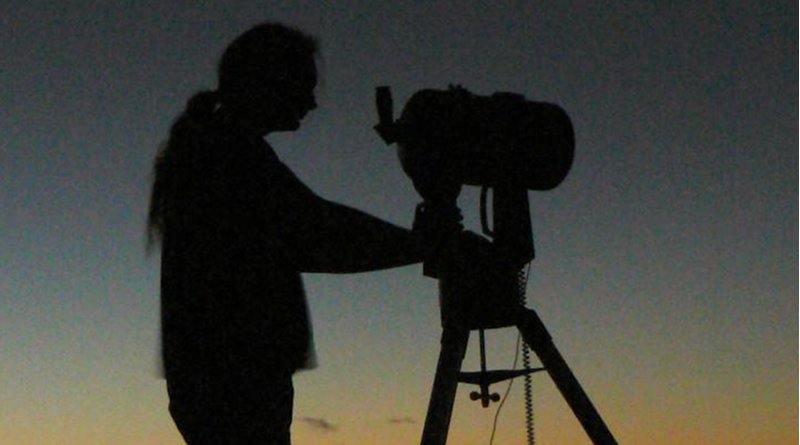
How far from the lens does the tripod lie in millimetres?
2555

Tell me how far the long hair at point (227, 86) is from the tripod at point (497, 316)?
0.76m

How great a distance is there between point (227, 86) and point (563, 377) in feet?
4.42

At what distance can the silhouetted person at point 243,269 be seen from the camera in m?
2.14

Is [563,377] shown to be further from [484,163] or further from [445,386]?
[484,163]

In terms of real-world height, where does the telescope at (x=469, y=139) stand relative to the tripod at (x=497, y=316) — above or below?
above

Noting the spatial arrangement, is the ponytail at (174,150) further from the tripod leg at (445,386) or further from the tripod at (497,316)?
the tripod leg at (445,386)

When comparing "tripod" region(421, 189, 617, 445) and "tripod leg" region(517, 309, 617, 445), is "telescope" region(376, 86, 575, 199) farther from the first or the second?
"tripod leg" region(517, 309, 617, 445)

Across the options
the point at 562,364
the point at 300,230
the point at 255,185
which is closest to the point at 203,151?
the point at 255,185

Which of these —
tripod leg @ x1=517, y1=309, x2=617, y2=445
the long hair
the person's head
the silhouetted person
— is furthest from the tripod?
the long hair

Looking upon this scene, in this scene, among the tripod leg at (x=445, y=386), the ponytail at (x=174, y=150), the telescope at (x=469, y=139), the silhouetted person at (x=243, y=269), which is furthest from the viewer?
the telescope at (x=469, y=139)

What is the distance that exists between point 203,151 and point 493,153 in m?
0.99

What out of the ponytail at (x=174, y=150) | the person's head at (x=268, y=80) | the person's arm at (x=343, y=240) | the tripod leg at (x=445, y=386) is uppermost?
the person's head at (x=268, y=80)

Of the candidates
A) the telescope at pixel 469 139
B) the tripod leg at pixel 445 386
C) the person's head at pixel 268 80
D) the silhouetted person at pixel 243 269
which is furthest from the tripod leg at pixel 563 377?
the person's head at pixel 268 80

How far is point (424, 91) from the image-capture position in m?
2.88
